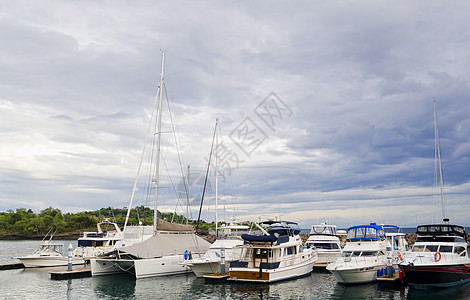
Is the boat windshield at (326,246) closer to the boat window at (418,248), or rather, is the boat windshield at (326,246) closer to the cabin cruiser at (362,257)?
the cabin cruiser at (362,257)

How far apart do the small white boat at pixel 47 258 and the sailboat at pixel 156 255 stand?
26.4 ft

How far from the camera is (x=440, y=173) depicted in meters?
36.7

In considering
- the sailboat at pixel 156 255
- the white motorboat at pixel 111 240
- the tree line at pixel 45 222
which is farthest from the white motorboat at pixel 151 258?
the tree line at pixel 45 222

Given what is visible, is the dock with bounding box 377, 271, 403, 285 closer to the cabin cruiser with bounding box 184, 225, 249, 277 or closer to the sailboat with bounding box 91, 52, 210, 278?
the cabin cruiser with bounding box 184, 225, 249, 277

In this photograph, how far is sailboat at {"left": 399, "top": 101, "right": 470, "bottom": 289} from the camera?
23703 millimetres

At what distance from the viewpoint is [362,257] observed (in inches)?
1075

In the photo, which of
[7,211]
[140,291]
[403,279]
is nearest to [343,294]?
[403,279]

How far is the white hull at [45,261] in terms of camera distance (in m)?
36.4

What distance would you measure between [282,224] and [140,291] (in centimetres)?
1378

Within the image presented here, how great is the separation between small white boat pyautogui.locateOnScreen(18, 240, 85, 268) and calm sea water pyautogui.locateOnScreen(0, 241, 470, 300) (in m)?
5.92

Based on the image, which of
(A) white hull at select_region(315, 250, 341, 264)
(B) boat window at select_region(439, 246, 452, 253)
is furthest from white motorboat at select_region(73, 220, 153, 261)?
(B) boat window at select_region(439, 246, 452, 253)

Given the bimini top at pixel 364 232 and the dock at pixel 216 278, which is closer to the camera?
the dock at pixel 216 278

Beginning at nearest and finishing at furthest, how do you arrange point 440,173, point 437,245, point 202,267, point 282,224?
1. point 437,245
2. point 202,267
3. point 282,224
4. point 440,173

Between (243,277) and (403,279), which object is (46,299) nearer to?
(243,277)
